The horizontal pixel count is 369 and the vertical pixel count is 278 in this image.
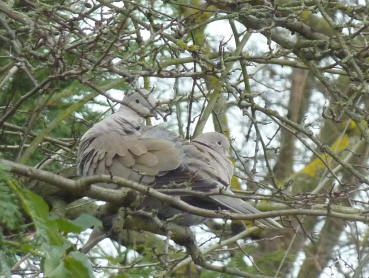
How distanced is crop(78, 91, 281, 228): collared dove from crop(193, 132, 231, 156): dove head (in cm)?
11

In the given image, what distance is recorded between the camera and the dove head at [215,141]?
498 cm

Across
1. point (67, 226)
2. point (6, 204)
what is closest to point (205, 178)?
point (67, 226)

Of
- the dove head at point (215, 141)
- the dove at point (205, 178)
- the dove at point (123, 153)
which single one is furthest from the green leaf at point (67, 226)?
the dove head at point (215, 141)

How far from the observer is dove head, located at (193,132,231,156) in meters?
4.98

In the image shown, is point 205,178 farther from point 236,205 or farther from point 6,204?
point 6,204

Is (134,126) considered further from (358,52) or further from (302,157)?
(302,157)

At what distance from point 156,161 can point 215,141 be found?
901 millimetres

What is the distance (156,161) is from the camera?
4.32m

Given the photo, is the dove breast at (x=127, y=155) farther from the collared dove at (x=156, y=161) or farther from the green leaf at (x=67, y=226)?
the green leaf at (x=67, y=226)

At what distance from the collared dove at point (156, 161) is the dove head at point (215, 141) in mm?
114

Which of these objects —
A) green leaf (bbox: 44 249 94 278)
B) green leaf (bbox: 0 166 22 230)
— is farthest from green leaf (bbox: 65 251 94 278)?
green leaf (bbox: 0 166 22 230)

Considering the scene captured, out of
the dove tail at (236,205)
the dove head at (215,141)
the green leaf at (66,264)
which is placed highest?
the dove head at (215,141)

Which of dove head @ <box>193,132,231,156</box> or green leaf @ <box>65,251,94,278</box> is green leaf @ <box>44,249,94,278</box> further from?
dove head @ <box>193,132,231,156</box>

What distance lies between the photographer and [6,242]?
263 centimetres
